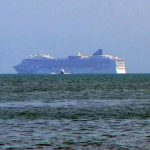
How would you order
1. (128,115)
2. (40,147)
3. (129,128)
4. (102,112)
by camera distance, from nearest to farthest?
(40,147) < (129,128) < (128,115) < (102,112)

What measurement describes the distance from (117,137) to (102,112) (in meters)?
13.5

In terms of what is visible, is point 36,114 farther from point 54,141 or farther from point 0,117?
point 54,141

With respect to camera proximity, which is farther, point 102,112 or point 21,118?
point 102,112

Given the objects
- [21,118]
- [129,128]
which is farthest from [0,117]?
[129,128]

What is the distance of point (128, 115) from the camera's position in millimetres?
33031

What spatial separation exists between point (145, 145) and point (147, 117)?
1185cm

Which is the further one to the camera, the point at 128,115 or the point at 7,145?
the point at 128,115

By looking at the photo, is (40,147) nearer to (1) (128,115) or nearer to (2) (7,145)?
(2) (7,145)

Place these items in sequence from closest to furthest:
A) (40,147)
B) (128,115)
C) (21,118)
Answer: (40,147) → (21,118) → (128,115)

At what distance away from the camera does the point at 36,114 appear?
111 ft

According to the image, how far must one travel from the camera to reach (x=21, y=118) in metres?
31.0

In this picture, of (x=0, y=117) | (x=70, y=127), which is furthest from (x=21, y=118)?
(x=70, y=127)

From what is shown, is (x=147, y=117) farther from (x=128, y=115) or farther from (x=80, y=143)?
(x=80, y=143)

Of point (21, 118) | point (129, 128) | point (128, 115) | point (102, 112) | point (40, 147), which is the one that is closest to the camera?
point (40, 147)
